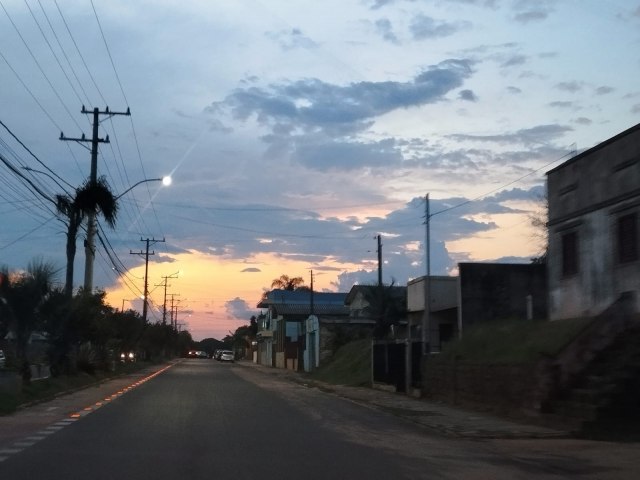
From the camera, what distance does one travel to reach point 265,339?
337 ft

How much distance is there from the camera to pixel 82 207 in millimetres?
33125

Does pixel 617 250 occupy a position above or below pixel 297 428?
above

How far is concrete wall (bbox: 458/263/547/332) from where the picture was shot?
3691 cm

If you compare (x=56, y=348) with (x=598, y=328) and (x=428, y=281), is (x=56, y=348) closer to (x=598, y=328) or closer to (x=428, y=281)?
(x=428, y=281)

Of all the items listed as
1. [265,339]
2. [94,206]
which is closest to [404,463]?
[94,206]

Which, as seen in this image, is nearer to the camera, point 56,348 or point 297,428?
point 297,428

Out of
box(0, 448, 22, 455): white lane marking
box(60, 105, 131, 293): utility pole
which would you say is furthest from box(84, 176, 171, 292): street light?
box(0, 448, 22, 455): white lane marking

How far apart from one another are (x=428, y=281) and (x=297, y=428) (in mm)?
23219

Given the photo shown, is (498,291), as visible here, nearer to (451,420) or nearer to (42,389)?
(451,420)

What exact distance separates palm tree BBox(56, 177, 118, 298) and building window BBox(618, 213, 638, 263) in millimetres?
19342

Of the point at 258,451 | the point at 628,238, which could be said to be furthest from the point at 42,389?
the point at 628,238

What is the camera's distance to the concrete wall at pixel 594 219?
23031 millimetres

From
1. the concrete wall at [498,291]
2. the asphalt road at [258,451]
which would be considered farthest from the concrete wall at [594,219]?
the concrete wall at [498,291]

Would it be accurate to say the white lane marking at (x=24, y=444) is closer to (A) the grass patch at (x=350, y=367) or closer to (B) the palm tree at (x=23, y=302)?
(B) the palm tree at (x=23, y=302)
